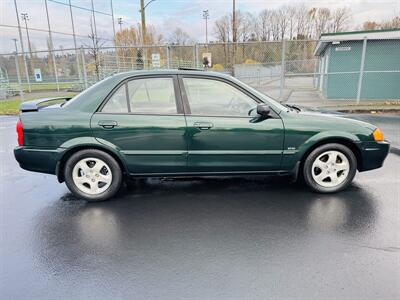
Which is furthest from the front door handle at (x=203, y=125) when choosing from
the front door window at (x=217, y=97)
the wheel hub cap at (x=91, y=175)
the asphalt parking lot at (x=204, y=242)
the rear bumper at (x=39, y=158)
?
the rear bumper at (x=39, y=158)

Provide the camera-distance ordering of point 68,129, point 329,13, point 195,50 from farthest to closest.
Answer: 1. point 329,13
2. point 195,50
3. point 68,129

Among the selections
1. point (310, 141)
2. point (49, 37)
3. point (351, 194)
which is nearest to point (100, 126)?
point (310, 141)

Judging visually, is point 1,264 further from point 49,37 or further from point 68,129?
point 49,37

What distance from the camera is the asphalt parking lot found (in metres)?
2.33

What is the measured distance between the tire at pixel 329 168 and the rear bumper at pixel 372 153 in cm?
13

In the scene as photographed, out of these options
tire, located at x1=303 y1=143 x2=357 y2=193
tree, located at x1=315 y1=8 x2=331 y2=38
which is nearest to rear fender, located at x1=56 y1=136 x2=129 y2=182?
tire, located at x1=303 y1=143 x2=357 y2=193

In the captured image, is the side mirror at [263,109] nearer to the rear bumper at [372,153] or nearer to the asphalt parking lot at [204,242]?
the asphalt parking lot at [204,242]

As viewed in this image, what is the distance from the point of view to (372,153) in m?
3.88

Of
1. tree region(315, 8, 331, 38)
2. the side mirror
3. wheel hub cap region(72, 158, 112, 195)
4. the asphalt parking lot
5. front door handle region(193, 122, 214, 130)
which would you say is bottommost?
the asphalt parking lot

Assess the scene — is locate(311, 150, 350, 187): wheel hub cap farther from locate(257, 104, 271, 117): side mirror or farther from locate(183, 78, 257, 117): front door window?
locate(183, 78, 257, 117): front door window

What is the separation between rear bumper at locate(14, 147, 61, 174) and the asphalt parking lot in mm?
506

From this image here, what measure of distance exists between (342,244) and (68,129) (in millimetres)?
3305

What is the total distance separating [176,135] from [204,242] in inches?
54.3

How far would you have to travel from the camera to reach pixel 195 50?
10.9 meters
